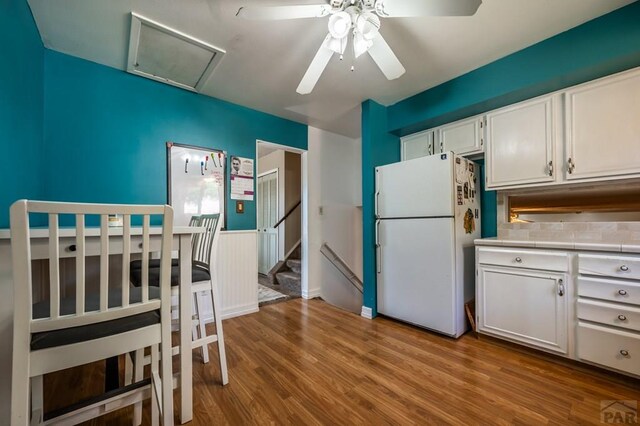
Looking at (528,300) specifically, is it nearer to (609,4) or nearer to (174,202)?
(609,4)

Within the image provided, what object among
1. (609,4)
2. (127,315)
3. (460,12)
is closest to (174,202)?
(127,315)

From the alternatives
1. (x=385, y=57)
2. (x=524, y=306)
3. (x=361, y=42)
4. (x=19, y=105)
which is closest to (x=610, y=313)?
(x=524, y=306)

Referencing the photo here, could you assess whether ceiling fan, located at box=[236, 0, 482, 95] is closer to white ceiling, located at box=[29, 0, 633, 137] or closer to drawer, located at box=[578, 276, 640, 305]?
white ceiling, located at box=[29, 0, 633, 137]

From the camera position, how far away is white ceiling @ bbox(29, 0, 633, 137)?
1602 millimetres

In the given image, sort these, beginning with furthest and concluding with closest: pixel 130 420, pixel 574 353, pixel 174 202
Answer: pixel 174 202 < pixel 574 353 < pixel 130 420

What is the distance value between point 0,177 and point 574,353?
358cm

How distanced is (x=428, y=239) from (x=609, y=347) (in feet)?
4.10

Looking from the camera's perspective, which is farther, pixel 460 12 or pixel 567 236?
pixel 567 236

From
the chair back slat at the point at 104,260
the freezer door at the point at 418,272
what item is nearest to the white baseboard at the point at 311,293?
the freezer door at the point at 418,272

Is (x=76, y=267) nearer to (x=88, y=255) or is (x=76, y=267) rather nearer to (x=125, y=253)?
(x=125, y=253)

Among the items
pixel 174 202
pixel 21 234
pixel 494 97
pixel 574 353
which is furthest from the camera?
pixel 174 202

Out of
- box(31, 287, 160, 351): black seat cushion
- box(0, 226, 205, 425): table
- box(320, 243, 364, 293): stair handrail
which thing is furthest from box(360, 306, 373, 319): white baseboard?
box(31, 287, 160, 351): black seat cushion

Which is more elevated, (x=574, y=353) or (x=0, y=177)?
(x=0, y=177)

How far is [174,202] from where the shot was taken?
97.7 inches
